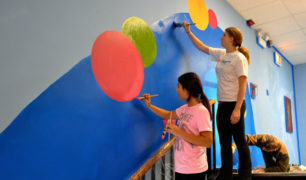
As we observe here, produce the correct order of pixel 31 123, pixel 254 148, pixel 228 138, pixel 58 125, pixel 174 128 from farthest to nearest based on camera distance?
pixel 254 148
pixel 228 138
pixel 174 128
pixel 58 125
pixel 31 123

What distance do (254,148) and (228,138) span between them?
6.32 feet

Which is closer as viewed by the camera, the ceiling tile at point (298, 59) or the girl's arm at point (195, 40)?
the girl's arm at point (195, 40)

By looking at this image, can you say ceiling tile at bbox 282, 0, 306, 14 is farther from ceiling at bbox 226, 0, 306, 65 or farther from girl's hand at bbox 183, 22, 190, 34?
girl's hand at bbox 183, 22, 190, 34

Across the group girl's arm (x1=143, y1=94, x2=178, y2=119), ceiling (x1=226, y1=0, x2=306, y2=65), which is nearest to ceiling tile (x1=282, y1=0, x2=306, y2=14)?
ceiling (x1=226, y1=0, x2=306, y2=65)

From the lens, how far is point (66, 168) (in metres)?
1.25

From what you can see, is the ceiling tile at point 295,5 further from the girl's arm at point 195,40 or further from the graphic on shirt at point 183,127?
the graphic on shirt at point 183,127

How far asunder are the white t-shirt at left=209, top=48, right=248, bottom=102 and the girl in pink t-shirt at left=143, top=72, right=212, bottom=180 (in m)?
0.34

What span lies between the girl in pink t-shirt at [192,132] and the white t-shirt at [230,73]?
1.13 feet

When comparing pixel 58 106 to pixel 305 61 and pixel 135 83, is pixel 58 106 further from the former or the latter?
pixel 305 61

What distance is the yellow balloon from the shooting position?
8.20ft

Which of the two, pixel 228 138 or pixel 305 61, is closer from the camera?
pixel 228 138

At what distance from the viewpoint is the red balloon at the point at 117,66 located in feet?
4.84

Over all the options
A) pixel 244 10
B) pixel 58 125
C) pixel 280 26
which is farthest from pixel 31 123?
pixel 280 26

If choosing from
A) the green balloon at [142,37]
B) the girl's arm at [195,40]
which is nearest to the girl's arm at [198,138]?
the green balloon at [142,37]
